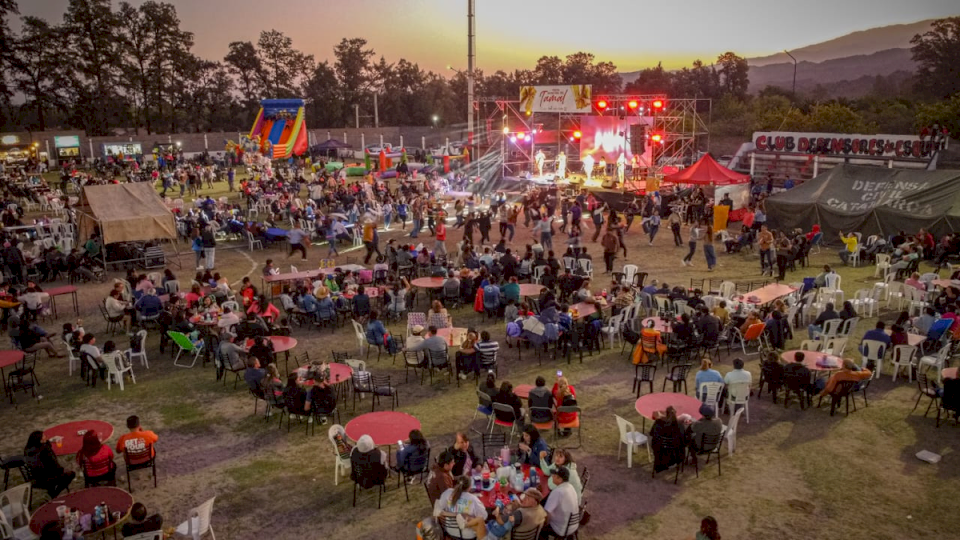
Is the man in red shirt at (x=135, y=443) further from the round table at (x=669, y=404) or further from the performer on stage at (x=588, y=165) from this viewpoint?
the performer on stage at (x=588, y=165)

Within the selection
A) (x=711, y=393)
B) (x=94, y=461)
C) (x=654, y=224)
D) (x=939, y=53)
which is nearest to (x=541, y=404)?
(x=711, y=393)

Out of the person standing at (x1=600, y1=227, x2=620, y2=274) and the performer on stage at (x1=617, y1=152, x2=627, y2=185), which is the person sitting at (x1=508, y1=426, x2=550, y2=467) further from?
the performer on stage at (x1=617, y1=152, x2=627, y2=185)

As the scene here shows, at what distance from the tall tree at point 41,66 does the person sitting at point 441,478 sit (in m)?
58.5

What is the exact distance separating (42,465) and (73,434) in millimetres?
704

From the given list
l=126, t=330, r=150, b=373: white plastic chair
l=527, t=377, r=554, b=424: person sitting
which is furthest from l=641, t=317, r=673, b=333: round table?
l=126, t=330, r=150, b=373: white plastic chair

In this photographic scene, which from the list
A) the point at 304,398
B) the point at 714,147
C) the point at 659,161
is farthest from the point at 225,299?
the point at 714,147

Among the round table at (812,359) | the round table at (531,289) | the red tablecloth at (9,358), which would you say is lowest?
the round table at (812,359)

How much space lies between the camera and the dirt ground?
7.73m

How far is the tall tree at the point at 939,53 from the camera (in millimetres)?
51312

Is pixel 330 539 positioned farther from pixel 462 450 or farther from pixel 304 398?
pixel 304 398

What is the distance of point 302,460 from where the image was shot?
927cm

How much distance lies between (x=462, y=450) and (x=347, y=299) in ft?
25.4

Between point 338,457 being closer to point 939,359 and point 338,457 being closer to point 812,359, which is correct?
point 812,359

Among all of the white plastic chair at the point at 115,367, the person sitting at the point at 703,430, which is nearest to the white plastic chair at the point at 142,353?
the white plastic chair at the point at 115,367
